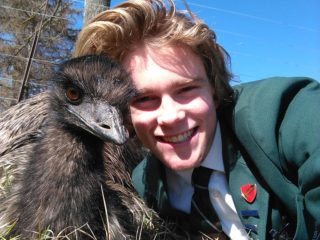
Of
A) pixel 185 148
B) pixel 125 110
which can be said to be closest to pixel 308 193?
pixel 185 148

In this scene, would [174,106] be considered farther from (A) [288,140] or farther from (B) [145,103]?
(A) [288,140]

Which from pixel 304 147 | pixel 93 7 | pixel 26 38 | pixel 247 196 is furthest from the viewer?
pixel 26 38

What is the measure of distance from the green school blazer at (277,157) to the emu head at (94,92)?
50cm

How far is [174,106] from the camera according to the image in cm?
213

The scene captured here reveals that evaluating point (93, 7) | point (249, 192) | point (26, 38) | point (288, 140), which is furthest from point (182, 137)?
point (26, 38)

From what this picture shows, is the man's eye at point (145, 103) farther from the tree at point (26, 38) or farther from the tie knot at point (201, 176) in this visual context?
the tree at point (26, 38)

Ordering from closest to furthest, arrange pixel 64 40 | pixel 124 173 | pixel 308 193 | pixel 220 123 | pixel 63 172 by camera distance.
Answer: pixel 308 193 < pixel 63 172 < pixel 220 123 < pixel 124 173 < pixel 64 40

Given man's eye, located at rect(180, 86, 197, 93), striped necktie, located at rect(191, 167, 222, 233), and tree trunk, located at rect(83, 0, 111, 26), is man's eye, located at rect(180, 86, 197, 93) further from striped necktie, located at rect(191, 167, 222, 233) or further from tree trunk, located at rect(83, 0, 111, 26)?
tree trunk, located at rect(83, 0, 111, 26)

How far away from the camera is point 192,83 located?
218cm

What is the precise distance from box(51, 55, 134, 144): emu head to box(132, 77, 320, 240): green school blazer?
1.63 ft

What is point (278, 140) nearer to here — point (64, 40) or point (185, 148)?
point (185, 148)

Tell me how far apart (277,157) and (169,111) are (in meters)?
0.46

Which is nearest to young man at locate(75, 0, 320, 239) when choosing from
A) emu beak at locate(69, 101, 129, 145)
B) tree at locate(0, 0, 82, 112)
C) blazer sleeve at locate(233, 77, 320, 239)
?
blazer sleeve at locate(233, 77, 320, 239)

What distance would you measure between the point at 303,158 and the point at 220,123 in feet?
1.70
